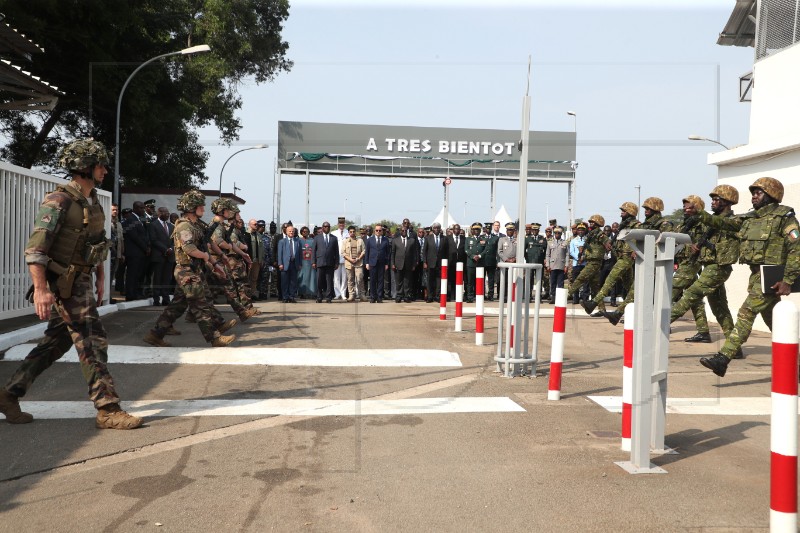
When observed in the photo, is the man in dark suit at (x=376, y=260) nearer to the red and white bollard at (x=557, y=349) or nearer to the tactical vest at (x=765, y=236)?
the tactical vest at (x=765, y=236)

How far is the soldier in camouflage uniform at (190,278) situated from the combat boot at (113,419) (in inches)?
148

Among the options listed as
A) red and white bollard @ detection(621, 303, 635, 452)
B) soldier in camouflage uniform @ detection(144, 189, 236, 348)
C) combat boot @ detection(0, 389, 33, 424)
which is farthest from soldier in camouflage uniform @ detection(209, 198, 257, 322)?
red and white bollard @ detection(621, 303, 635, 452)

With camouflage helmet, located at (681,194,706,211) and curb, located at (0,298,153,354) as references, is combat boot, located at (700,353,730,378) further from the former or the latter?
curb, located at (0,298,153,354)

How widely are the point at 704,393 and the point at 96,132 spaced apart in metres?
26.0

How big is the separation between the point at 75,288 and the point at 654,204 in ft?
31.4

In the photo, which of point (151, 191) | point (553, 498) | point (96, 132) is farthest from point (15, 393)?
point (96, 132)

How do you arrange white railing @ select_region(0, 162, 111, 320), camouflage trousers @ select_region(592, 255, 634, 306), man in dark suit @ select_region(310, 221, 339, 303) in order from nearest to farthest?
white railing @ select_region(0, 162, 111, 320), camouflage trousers @ select_region(592, 255, 634, 306), man in dark suit @ select_region(310, 221, 339, 303)

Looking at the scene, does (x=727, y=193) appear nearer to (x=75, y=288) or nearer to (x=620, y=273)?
(x=620, y=273)

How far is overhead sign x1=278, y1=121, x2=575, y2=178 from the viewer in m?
36.7

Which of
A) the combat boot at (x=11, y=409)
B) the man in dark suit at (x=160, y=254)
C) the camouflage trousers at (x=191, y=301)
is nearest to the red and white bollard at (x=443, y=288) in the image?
the camouflage trousers at (x=191, y=301)

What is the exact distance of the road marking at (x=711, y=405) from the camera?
22.2 feet

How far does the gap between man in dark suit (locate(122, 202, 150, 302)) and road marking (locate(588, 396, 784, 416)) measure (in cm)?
1076

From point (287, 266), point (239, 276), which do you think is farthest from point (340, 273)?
point (239, 276)

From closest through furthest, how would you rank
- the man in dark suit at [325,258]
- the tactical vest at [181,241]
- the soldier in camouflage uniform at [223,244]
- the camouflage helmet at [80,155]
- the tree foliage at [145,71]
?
the camouflage helmet at [80,155], the tactical vest at [181,241], the soldier in camouflage uniform at [223,244], the man in dark suit at [325,258], the tree foliage at [145,71]
